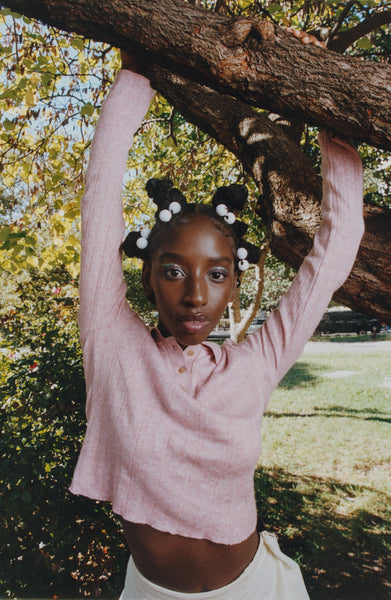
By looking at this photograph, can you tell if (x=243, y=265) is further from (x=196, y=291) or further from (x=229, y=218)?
(x=196, y=291)

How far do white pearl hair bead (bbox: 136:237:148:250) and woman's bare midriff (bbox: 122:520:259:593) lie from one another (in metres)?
0.90

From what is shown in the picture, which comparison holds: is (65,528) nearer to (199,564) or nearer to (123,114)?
(199,564)

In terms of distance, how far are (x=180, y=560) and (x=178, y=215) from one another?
1115mm

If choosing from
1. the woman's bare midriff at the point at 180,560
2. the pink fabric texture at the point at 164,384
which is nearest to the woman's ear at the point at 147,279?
the pink fabric texture at the point at 164,384

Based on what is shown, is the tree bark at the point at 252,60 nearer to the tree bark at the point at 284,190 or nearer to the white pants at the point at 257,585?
the tree bark at the point at 284,190

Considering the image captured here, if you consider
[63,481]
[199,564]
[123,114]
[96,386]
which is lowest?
[63,481]

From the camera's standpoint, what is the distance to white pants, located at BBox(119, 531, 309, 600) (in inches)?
54.2

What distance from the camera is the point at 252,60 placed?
1.44 m

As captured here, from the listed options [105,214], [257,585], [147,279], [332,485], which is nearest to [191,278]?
[147,279]

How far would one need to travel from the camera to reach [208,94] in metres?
2.31

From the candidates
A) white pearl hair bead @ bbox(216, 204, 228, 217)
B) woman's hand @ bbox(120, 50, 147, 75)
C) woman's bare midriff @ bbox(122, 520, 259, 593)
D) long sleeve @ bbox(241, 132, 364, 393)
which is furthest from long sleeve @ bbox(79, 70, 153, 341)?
woman's bare midriff @ bbox(122, 520, 259, 593)

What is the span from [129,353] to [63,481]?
1.90 m

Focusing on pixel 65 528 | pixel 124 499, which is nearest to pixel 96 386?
pixel 124 499

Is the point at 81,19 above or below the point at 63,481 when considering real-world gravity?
above
